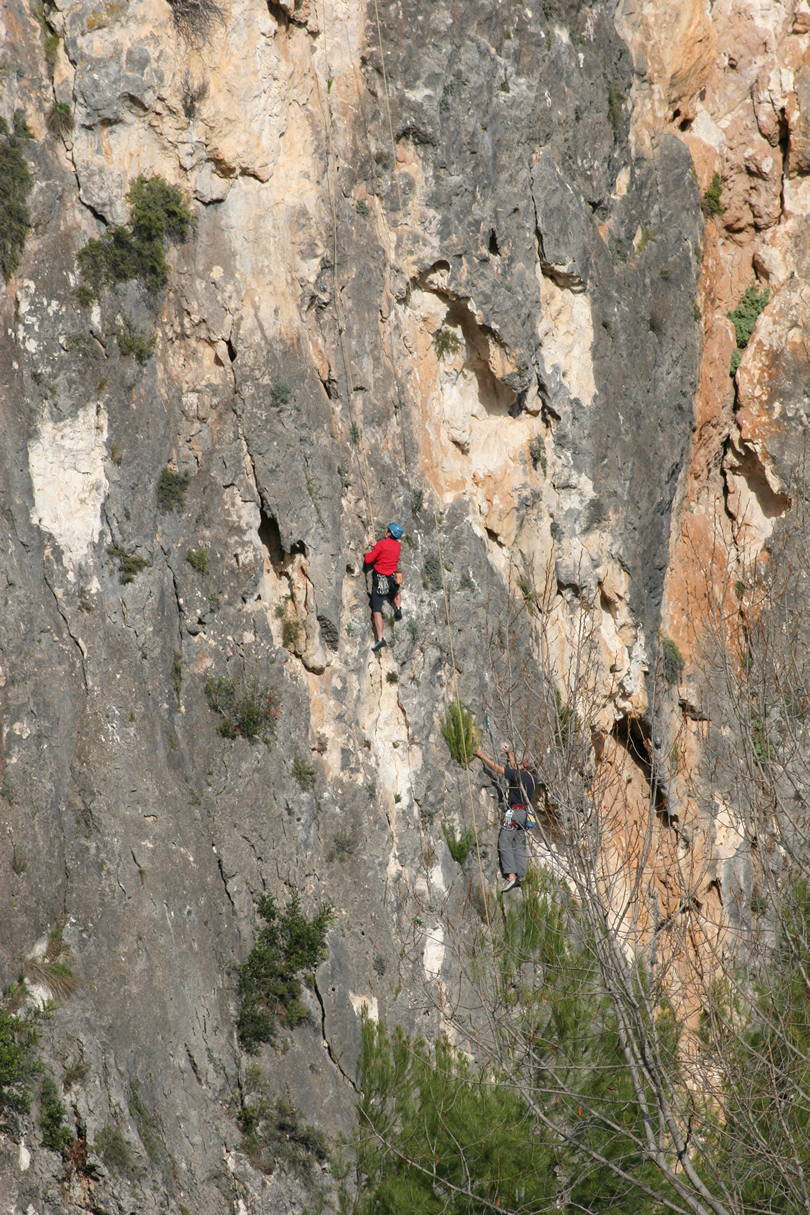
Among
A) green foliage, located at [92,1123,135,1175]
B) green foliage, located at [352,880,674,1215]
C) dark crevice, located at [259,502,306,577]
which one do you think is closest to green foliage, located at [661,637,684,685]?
green foliage, located at [352,880,674,1215]

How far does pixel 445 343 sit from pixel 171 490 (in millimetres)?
4439

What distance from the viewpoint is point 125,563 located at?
47.1 feet

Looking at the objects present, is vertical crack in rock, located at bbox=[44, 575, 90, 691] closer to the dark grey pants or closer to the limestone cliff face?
the limestone cliff face

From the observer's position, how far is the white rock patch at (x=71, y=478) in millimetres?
13938

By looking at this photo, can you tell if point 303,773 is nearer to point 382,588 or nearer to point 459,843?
point 459,843

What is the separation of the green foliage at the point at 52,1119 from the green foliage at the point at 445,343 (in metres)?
9.91

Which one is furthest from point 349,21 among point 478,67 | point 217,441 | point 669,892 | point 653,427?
point 669,892

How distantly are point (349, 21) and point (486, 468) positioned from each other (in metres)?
5.85

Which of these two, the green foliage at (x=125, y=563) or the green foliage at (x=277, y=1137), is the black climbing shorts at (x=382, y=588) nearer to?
the green foliage at (x=125, y=563)

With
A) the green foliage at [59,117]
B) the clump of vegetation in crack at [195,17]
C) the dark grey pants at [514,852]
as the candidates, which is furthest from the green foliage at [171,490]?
the dark grey pants at [514,852]

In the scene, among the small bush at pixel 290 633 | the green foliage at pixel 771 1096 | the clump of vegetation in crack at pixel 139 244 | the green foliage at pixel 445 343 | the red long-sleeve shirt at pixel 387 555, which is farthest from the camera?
the green foliage at pixel 445 343

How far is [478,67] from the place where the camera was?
16750mm

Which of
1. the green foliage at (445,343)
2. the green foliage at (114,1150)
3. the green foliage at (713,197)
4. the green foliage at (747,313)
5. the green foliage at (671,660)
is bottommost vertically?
the green foliage at (114,1150)

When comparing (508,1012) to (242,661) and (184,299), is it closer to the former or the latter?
(242,661)
